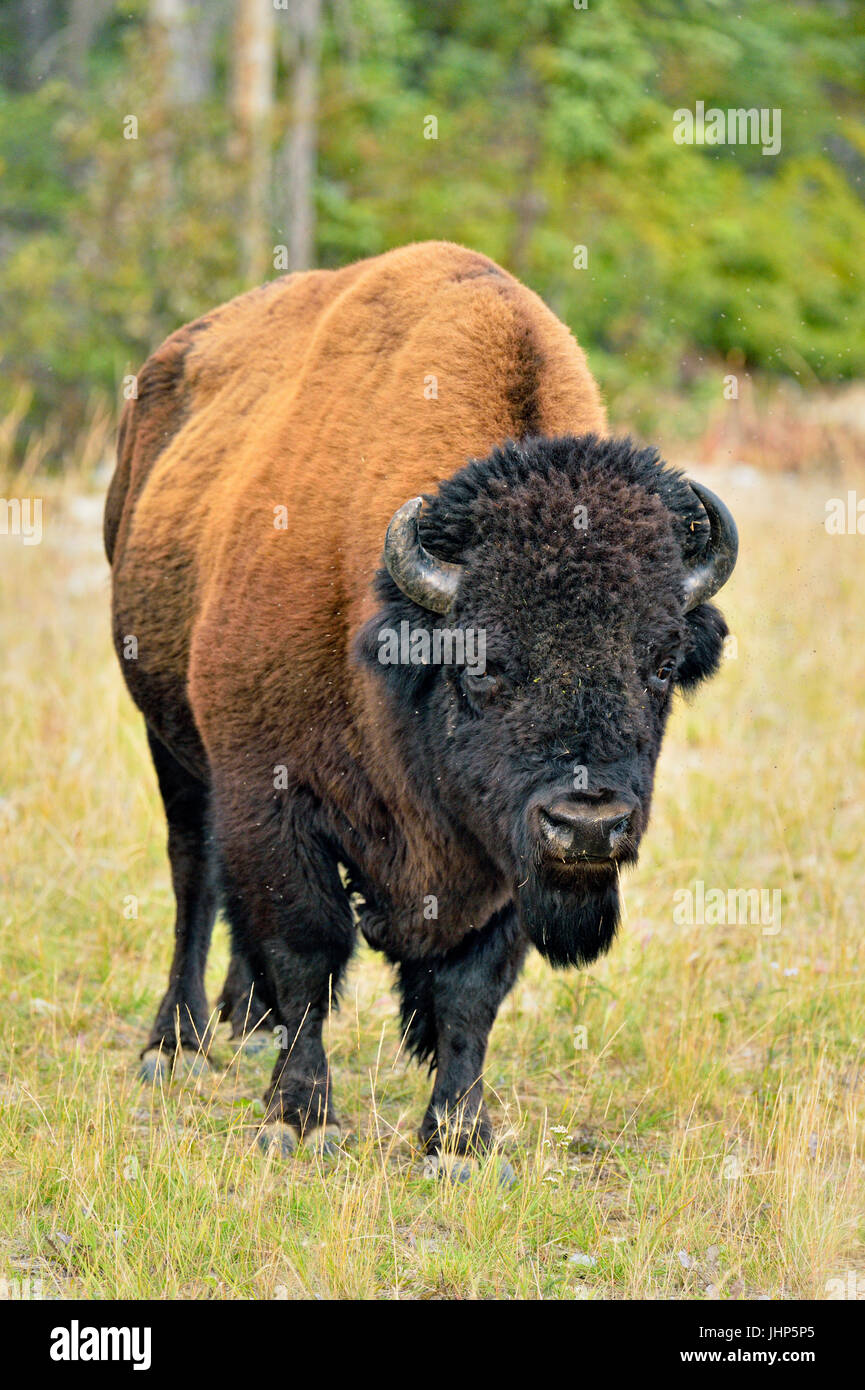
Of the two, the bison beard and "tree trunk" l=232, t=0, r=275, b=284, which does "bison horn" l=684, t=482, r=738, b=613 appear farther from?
"tree trunk" l=232, t=0, r=275, b=284

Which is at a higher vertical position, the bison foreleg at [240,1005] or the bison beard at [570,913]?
the bison beard at [570,913]

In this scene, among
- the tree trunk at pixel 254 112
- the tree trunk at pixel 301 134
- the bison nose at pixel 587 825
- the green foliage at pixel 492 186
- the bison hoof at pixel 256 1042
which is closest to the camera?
the bison nose at pixel 587 825

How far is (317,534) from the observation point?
195 inches

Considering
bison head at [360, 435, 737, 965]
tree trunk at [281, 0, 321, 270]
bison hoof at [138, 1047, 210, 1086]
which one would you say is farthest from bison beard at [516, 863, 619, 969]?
tree trunk at [281, 0, 321, 270]

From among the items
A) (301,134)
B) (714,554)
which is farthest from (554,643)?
(301,134)

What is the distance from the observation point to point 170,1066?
5.68 meters

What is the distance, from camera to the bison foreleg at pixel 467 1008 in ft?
16.2

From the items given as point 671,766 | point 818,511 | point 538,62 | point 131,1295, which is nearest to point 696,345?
point 538,62

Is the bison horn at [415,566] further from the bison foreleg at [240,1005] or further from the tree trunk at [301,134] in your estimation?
the tree trunk at [301,134]

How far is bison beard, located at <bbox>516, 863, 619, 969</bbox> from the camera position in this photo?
4.22 meters

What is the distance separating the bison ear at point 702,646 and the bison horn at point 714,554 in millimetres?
86

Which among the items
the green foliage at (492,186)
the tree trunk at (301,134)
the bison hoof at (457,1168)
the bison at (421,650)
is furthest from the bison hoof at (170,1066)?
the tree trunk at (301,134)

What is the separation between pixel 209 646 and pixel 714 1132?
228 cm

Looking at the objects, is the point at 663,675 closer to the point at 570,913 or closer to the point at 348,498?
the point at 570,913
